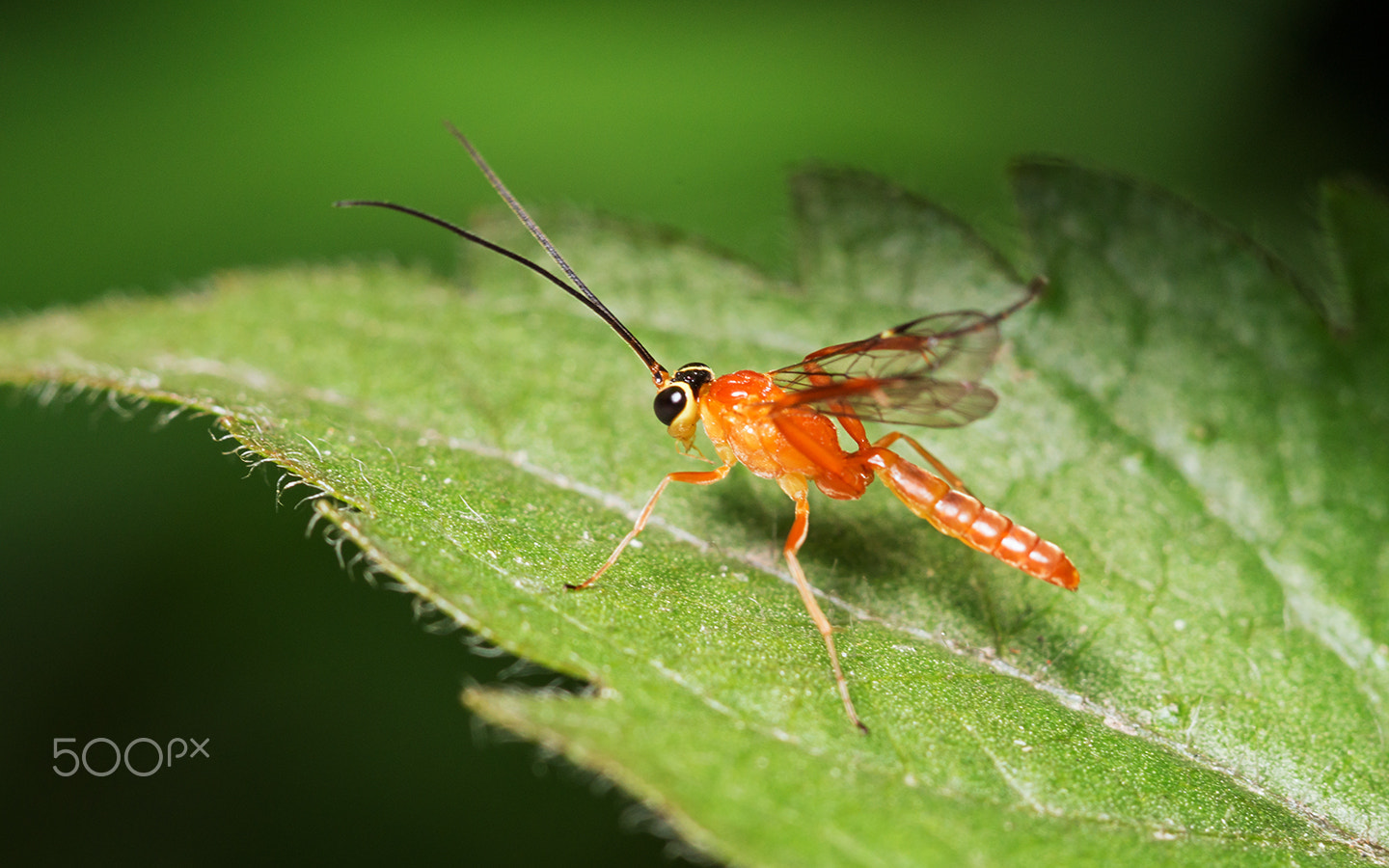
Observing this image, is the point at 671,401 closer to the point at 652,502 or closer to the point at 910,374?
the point at 652,502

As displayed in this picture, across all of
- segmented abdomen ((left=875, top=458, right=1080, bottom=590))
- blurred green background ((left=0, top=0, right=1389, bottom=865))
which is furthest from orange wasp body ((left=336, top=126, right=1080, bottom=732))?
blurred green background ((left=0, top=0, right=1389, bottom=865))

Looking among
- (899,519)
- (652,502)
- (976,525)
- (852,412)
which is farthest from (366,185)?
(976,525)

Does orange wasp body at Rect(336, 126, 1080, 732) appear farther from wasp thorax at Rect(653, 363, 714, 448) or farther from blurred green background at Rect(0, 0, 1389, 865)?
blurred green background at Rect(0, 0, 1389, 865)

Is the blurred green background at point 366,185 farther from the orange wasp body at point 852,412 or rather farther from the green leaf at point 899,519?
the orange wasp body at point 852,412

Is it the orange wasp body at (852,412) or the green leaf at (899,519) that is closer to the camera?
the green leaf at (899,519)

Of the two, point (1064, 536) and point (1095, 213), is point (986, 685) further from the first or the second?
point (1095, 213)
